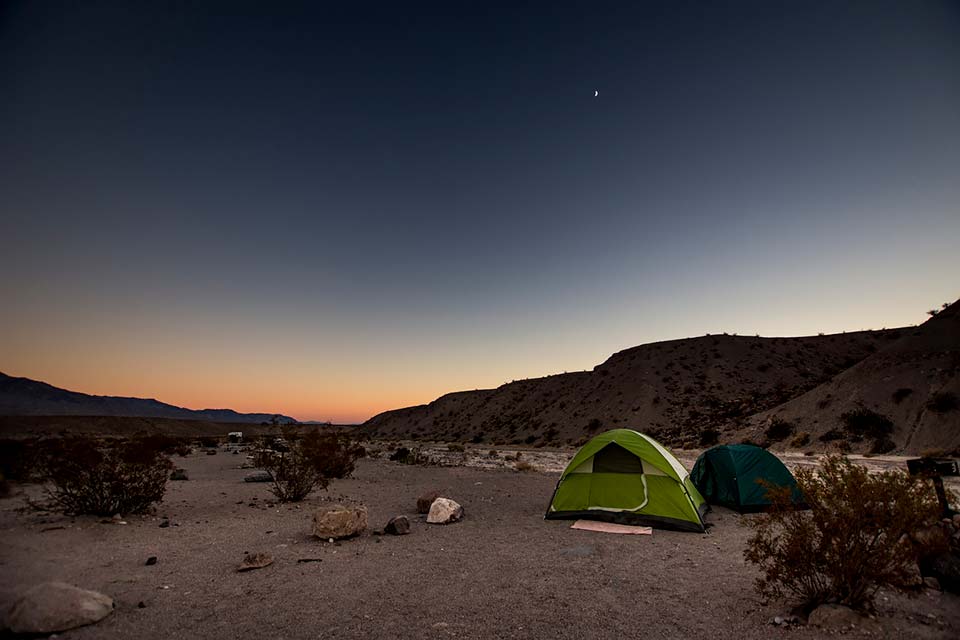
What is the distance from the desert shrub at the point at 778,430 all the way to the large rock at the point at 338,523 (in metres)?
33.2

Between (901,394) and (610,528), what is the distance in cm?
3020

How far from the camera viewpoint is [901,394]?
2848cm

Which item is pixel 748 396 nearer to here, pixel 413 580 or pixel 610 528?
pixel 610 528

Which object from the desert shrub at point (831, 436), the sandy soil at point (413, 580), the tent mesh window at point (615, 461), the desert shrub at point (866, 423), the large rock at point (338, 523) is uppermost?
the desert shrub at point (866, 423)

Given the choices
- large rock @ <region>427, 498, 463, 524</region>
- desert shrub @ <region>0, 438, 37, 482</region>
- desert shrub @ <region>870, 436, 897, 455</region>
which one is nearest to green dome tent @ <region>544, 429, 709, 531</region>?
large rock @ <region>427, 498, 463, 524</region>

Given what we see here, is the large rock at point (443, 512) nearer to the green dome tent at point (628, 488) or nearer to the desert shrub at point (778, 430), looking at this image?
the green dome tent at point (628, 488)

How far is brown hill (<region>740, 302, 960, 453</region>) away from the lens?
25.1 meters

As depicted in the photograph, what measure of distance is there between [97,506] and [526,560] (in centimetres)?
1052

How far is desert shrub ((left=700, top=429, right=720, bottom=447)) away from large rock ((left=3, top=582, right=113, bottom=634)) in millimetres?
38782

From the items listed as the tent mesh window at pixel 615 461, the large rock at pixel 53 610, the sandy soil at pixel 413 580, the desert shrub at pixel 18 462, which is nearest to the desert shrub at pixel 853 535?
the sandy soil at pixel 413 580

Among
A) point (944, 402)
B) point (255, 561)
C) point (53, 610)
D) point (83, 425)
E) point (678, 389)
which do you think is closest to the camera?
point (53, 610)

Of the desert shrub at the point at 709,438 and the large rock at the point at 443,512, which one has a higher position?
the desert shrub at the point at 709,438

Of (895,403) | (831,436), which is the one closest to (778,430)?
(831,436)

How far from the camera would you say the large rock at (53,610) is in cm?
488
